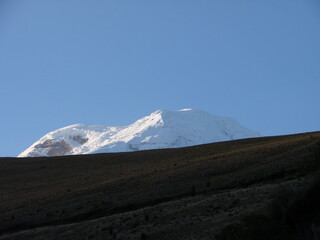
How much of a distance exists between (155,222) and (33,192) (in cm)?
1813

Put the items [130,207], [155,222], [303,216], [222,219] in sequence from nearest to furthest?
[303,216] < [222,219] < [155,222] < [130,207]

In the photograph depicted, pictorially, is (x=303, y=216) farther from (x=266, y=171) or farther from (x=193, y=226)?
(x=266, y=171)

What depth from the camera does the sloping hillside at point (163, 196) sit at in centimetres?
2386

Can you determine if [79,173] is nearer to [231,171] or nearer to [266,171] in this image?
[231,171]

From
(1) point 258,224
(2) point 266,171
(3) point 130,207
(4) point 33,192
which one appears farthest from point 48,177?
(1) point 258,224

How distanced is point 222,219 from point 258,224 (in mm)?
4518

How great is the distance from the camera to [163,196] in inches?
1225

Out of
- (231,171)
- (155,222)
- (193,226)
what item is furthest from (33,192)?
(193,226)

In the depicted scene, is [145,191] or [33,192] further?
[33,192]

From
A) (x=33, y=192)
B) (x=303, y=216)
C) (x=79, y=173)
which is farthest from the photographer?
(x=79, y=173)

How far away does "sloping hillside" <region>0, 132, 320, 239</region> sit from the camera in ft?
78.3

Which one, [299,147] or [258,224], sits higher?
[299,147]

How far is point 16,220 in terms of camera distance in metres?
33.0

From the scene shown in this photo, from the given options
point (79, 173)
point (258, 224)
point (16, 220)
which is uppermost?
point (79, 173)
